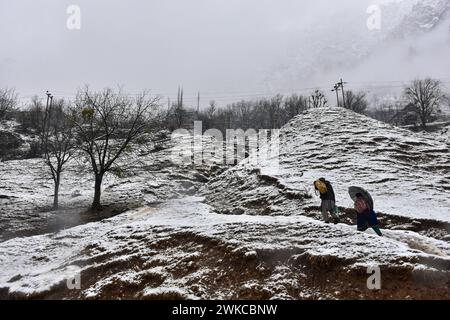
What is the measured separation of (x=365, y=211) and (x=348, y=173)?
35.3ft

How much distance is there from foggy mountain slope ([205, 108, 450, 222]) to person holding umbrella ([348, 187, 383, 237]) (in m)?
3.92

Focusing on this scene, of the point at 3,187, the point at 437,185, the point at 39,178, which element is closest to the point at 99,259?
the point at 437,185

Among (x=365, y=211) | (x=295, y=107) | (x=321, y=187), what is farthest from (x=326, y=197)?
(x=295, y=107)

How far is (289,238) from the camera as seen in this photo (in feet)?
39.4

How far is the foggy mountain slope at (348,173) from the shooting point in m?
17.3

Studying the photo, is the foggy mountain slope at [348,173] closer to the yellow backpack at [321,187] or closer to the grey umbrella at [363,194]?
the yellow backpack at [321,187]

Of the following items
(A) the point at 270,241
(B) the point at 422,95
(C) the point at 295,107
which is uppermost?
(B) the point at 422,95

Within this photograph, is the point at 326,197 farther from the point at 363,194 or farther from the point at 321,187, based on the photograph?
the point at 363,194

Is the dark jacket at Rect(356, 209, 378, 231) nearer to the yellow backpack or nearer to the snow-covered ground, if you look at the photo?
the snow-covered ground

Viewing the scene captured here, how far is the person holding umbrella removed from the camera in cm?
1151

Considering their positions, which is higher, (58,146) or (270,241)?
(58,146)

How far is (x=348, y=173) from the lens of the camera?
21922mm

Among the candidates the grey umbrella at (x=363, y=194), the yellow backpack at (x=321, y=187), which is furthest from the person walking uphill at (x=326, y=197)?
the grey umbrella at (x=363, y=194)

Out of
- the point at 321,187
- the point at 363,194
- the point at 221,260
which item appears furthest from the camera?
the point at 321,187
